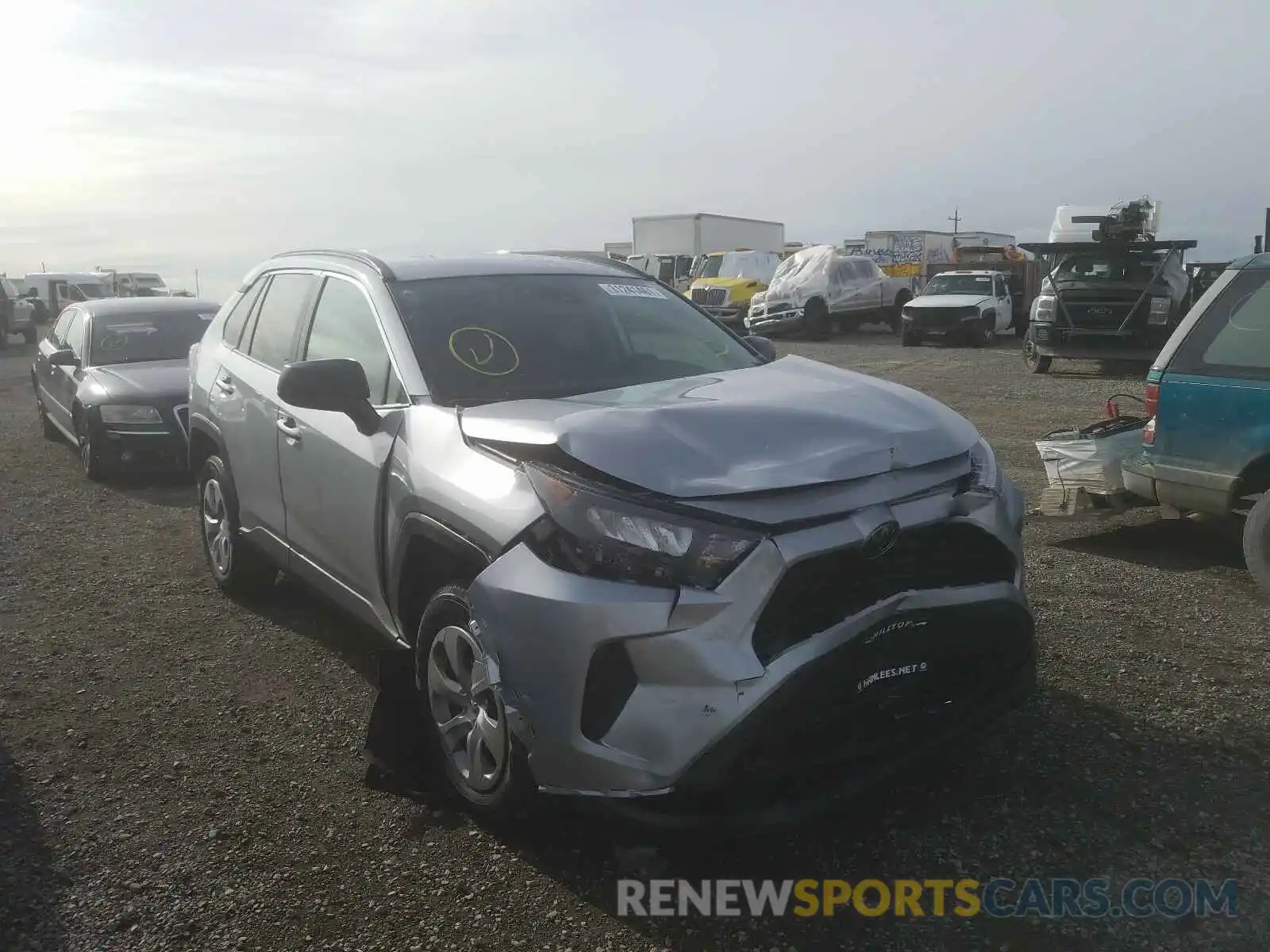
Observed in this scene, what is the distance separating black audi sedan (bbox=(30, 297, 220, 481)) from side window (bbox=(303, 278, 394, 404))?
5005 mm

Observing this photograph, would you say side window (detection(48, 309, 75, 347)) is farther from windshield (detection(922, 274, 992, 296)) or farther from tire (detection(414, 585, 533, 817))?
windshield (detection(922, 274, 992, 296))

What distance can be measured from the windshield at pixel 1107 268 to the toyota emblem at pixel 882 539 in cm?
1447

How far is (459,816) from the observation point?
11.2 ft

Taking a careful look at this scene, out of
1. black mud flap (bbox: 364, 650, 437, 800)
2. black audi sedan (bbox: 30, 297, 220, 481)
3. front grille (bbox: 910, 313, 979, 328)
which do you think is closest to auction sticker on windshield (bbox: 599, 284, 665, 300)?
black mud flap (bbox: 364, 650, 437, 800)

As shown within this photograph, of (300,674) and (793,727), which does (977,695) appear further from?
(300,674)

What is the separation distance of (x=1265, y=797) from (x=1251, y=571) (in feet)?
7.45

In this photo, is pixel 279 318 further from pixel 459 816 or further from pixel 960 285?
pixel 960 285

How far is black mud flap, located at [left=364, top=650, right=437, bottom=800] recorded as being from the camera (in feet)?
11.6

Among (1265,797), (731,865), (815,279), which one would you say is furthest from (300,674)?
(815,279)

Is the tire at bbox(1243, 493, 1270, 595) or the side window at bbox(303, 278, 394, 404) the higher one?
the side window at bbox(303, 278, 394, 404)

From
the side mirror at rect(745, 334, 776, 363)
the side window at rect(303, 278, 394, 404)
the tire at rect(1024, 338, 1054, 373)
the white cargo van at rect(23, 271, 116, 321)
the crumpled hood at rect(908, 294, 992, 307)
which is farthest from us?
the white cargo van at rect(23, 271, 116, 321)

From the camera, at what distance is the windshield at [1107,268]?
15570 mm

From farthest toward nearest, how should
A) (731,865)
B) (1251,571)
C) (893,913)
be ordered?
(1251,571) < (731,865) < (893,913)

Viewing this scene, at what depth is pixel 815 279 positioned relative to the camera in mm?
25422
